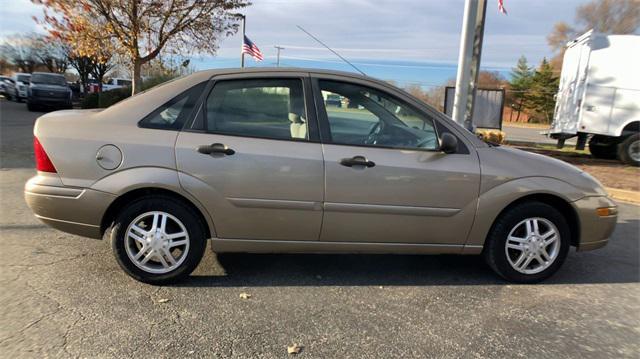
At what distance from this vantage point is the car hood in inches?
144

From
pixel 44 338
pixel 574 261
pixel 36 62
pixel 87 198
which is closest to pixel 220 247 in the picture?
pixel 87 198

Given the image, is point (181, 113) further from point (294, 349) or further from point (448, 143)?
point (448, 143)

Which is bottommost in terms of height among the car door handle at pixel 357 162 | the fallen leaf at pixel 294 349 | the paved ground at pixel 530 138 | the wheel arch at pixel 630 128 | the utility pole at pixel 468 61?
the fallen leaf at pixel 294 349

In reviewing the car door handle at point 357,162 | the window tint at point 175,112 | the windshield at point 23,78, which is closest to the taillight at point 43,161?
the window tint at point 175,112

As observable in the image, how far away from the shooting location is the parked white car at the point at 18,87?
2561 cm

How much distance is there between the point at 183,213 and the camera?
3426mm

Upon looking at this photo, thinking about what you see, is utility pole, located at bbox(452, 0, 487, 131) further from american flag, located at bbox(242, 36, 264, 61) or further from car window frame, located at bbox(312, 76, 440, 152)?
american flag, located at bbox(242, 36, 264, 61)

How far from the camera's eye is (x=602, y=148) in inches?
508

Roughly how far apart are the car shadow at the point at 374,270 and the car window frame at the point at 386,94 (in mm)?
Result: 1153

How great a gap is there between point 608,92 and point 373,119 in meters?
10.5

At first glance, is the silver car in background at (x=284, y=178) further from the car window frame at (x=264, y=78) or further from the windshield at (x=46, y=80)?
the windshield at (x=46, y=80)

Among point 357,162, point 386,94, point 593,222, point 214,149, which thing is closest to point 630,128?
point 593,222

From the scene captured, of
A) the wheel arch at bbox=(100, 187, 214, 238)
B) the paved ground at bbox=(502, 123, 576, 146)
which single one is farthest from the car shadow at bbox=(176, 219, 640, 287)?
the paved ground at bbox=(502, 123, 576, 146)

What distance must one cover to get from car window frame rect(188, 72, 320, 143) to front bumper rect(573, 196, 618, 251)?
2.32 meters
